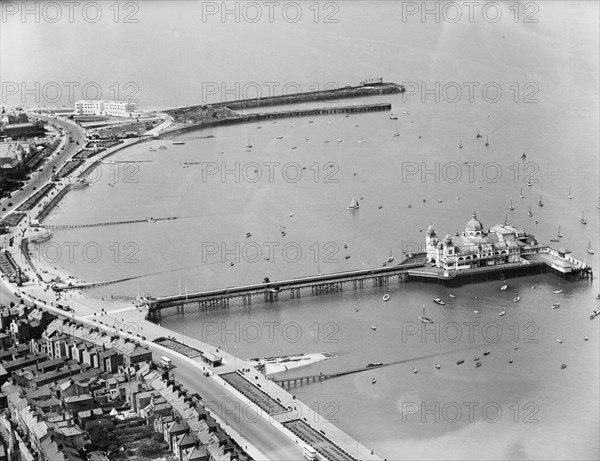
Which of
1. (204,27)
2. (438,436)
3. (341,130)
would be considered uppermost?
(204,27)

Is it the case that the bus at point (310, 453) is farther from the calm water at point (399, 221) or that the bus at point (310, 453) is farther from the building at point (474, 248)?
the building at point (474, 248)

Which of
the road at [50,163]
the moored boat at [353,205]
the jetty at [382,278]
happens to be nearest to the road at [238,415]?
the jetty at [382,278]

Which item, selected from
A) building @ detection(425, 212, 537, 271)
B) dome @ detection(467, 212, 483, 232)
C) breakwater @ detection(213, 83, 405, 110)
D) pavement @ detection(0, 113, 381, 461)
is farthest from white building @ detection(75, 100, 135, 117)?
dome @ detection(467, 212, 483, 232)

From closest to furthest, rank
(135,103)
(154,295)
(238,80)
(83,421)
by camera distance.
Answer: (83,421) → (154,295) → (135,103) → (238,80)

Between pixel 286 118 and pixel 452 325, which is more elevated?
pixel 286 118

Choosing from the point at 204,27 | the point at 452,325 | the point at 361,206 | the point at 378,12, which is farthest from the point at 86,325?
the point at 378,12

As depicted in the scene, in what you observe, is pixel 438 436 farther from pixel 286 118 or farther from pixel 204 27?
pixel 204 27

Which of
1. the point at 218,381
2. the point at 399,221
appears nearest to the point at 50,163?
the point at 399,221

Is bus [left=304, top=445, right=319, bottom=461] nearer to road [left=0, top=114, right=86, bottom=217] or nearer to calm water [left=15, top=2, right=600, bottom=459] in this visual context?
calm water [left=15, top=2, right=600, bottom=459]
